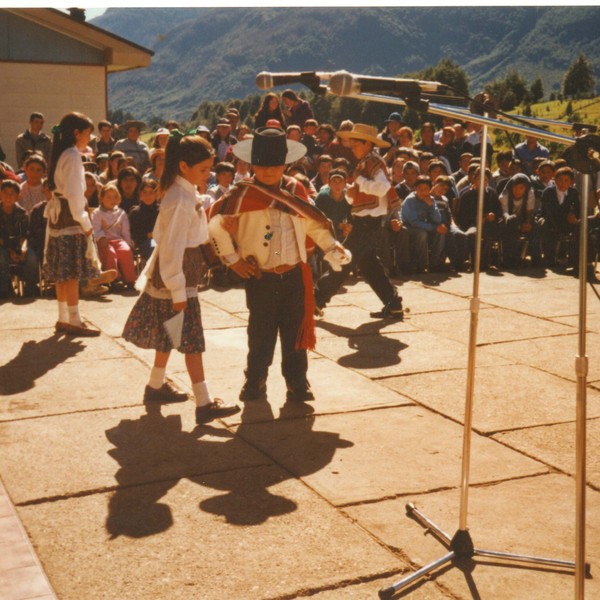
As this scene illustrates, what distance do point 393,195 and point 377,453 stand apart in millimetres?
4212

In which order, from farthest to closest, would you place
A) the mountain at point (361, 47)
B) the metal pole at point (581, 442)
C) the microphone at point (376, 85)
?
1. the mountain at point (361, 47)
2. the microphone at point (376, 85)
3. the metal pole at point (581, 442)

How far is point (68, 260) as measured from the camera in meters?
8.23

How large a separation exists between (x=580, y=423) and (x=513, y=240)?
396 inches

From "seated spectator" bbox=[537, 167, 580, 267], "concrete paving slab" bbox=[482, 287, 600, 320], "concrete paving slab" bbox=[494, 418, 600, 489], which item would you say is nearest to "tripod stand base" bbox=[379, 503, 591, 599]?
"concrete paving slab" bbox=[494, 418, 600, 489]

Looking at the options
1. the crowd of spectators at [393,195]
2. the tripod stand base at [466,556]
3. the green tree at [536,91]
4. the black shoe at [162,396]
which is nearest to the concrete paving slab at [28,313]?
the crowd of spectators at [393,195]

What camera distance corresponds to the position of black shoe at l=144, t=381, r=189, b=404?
6418mm

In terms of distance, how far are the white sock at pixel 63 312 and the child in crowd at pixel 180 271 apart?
2.46 metres

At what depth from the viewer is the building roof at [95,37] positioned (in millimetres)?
16875

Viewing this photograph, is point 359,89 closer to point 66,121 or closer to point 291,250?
point 291,250

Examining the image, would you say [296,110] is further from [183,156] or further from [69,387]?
[183,156]

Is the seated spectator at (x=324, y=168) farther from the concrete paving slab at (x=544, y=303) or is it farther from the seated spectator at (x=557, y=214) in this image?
the concrete paving slab at (x=544, y=303)

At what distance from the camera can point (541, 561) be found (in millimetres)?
4004

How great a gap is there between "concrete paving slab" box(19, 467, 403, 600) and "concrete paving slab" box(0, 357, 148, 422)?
1.62 metres

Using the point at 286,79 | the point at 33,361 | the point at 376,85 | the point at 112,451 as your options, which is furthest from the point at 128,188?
the point at 376,85
